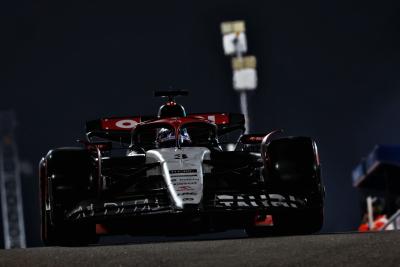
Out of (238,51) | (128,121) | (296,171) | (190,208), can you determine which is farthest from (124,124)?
(238,51)

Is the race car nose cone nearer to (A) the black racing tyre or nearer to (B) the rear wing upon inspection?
(A) the black racing tyre

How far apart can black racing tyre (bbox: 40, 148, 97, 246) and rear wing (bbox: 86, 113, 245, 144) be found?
7.97 feet

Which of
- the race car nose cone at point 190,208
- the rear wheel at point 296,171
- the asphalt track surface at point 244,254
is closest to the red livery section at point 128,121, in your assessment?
the rear wheel at point 296,171

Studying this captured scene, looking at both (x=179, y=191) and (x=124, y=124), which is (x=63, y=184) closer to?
(x=179, y=191)

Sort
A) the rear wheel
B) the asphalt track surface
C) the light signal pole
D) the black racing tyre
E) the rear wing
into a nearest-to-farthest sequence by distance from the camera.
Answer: the asphalt track surface
the black racing tyre
the rear wheel
the rear wing
the light signal pole

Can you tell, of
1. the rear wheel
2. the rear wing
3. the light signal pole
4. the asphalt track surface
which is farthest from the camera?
the light signal pole

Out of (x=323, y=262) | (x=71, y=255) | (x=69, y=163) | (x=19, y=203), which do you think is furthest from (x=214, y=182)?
(x=19, y=203)

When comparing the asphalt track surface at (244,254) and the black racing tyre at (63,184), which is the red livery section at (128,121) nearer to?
the black racing tyre at (63,184)

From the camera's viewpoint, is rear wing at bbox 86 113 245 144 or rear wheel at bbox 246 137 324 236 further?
rear wing at bbox 86 113 245 144

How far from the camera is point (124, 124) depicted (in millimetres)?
11625

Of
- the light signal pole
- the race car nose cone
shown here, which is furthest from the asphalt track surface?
the light signal pole

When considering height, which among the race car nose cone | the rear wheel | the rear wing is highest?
the rear wing

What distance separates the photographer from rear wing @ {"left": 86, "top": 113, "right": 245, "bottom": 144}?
11.6 meters

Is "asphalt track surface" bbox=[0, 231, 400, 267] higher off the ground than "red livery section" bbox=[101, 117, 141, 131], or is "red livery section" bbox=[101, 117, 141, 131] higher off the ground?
"red livery section" bbox=[101, 117, 141, 131]
